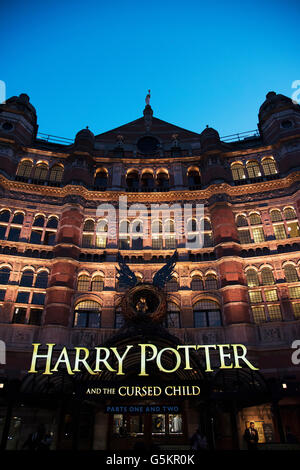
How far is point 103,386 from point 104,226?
1512 centimetres

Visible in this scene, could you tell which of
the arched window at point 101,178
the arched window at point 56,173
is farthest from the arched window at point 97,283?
the arched window at point 56,173

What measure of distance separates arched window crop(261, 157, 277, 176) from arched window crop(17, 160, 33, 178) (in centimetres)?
2174

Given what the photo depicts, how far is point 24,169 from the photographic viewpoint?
99.1 feet

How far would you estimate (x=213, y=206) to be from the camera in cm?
2762

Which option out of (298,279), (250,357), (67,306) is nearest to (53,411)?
(67,306)

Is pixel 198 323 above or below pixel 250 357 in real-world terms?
above

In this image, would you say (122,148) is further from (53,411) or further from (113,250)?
(53,411)

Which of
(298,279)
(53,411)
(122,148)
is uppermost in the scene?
(122,148)

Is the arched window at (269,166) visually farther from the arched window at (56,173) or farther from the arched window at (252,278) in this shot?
the arched window at (56,173)

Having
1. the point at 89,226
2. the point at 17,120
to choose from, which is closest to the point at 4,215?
the point at 89,226

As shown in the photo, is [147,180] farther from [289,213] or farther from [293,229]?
[293,229]

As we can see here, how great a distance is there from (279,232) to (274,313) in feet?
22.2
